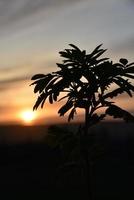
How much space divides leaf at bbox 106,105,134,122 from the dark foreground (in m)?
2.96

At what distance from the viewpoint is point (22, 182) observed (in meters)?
10.5

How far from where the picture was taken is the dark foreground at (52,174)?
9.38 meters

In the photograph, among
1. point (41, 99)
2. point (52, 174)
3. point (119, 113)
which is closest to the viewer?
point (119, 113)

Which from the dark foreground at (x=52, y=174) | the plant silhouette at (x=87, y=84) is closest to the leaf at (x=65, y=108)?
the plant silhouette at (x=87, y=84)

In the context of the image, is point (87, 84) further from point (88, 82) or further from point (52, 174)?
point (52, 174)

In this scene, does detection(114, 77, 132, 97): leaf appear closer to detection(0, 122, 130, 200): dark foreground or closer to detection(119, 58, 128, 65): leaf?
detection(119, 58, 128, 65): leaf

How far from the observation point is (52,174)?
10.5 m

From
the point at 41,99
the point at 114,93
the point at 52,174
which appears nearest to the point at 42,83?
the point at 41,99

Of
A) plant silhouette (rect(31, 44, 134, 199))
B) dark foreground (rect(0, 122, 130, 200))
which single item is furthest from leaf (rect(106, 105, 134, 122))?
dark foreground (rect(0, 122, 130, 200))

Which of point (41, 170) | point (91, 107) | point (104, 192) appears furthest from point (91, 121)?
point (41, 170)

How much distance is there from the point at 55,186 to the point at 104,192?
857mm

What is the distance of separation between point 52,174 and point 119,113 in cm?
603

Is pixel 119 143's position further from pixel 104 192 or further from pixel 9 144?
pixel 104 192

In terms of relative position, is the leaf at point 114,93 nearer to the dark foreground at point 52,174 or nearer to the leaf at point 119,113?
the leaf at point 119,113
